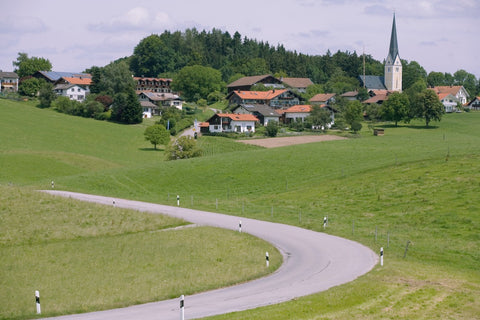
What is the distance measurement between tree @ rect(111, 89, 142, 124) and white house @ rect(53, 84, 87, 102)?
30183mm

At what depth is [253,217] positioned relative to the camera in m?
48.0

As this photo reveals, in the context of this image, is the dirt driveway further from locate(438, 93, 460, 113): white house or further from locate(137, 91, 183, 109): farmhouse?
locate(438, 93, 460, 113): white house

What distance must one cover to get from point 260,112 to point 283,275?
112447mm

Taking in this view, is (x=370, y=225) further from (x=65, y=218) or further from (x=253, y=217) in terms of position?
(x=65, y=218)

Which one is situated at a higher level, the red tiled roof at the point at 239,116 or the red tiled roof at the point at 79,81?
the red tiled roof at the point at 79,81

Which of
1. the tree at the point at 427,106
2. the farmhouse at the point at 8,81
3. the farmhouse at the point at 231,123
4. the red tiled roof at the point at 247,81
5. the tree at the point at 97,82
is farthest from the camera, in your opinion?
the red tiled roof at the point at 247,81

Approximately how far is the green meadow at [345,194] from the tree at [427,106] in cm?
4278

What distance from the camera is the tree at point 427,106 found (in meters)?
131

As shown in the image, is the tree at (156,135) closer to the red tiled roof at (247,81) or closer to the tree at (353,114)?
the tree at (353,114)

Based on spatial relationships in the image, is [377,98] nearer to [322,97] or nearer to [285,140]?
[322,97]

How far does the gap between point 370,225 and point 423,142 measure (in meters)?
48.3

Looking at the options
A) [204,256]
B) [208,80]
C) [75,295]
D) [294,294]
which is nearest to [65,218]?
[204,256]

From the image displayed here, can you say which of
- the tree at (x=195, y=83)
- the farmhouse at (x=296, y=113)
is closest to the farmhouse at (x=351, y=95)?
the farmhouse at (x=296, y=113)

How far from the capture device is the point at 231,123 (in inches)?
5059
